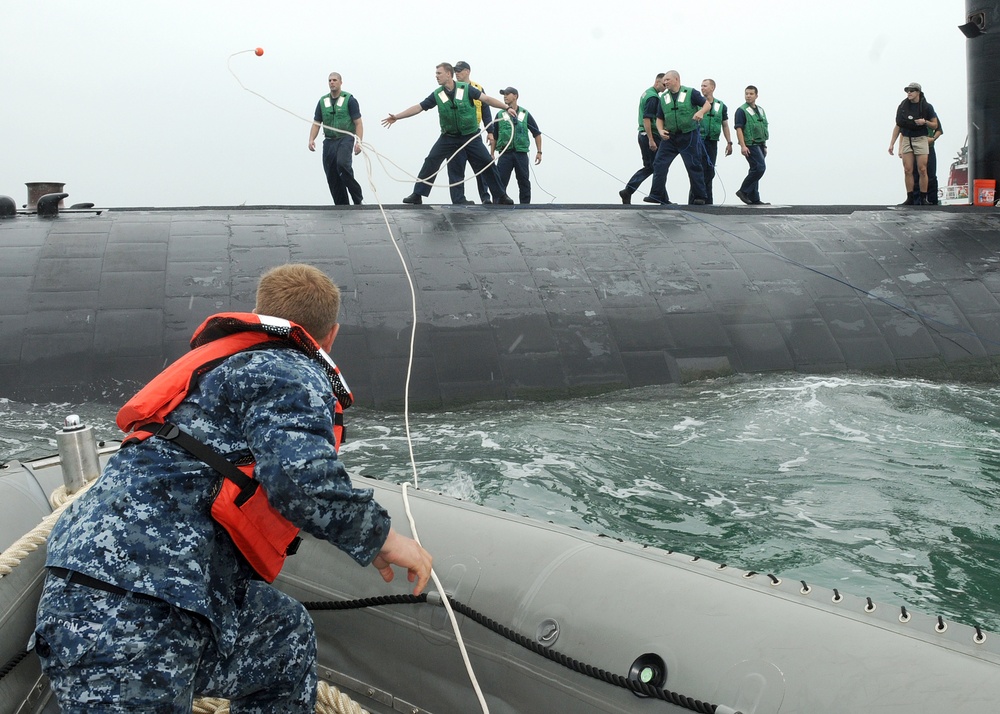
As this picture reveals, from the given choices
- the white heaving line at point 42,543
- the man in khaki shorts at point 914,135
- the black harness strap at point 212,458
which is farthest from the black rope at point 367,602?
the man in khaki shorts at point 914,135

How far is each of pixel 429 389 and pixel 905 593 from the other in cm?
471

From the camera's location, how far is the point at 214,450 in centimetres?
289

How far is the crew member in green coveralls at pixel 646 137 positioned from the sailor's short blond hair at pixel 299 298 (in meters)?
11.6

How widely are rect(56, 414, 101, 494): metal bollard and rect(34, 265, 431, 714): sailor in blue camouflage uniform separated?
1.16 m

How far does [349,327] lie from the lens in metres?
9.49

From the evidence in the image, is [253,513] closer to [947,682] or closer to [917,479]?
[947,682]

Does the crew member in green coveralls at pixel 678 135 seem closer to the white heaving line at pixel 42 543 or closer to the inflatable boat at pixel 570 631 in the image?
the inflatable boat at pixel 570 631

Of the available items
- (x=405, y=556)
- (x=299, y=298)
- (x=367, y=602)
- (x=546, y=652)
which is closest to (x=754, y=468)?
(x=367, y=602)

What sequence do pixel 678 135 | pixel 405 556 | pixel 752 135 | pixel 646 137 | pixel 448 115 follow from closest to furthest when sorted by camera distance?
pixel 405 556, pixel 448 115, pixel 678 135, pixel 646 137, pixel 752 135

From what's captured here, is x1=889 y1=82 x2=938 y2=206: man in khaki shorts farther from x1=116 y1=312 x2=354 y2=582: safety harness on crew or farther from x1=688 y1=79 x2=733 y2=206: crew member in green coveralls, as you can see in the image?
x1=116 y1=312 x2=354 y2=582: safety harness on crew

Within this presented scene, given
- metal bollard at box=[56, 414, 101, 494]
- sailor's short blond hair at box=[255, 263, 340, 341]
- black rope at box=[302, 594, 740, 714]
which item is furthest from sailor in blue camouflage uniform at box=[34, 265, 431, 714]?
metal bollard at box=[56, 414, 101, 494]

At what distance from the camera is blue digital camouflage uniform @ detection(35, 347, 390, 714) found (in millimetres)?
2738

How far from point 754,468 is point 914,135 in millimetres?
9625

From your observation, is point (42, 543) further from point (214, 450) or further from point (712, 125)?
point (712, 125)
